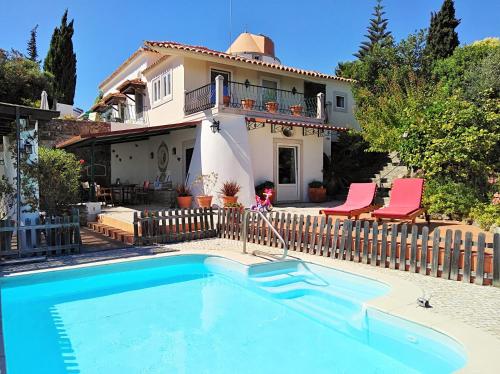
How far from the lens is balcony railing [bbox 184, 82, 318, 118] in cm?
1644

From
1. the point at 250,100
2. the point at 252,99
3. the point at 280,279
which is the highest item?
the point at 252,99

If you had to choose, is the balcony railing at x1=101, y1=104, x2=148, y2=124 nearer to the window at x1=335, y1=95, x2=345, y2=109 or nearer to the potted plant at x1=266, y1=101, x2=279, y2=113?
the potted plant at x1=266, y1=101, x2=279, y2=113

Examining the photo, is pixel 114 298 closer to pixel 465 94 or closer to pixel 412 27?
pixel 465 94

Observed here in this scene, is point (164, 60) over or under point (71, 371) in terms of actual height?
over

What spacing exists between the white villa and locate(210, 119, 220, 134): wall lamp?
0.13ft

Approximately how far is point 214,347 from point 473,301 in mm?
3778

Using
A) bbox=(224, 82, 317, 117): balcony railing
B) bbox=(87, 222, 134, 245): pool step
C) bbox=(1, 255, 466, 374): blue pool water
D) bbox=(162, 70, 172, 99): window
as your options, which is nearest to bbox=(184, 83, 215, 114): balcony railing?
bbox=(224, 82, 317, 117): balcony railing

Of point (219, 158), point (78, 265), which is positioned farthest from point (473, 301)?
point (219, 158)

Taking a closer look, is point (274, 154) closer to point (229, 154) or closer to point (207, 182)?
point (229, 154)

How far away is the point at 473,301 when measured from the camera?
5.48 m

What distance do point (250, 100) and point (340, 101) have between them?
875 cm

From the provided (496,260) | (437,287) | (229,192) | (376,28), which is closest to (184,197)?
(229,192)

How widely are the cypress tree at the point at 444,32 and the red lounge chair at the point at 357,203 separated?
20.4 metres

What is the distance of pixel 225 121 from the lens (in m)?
15.6
